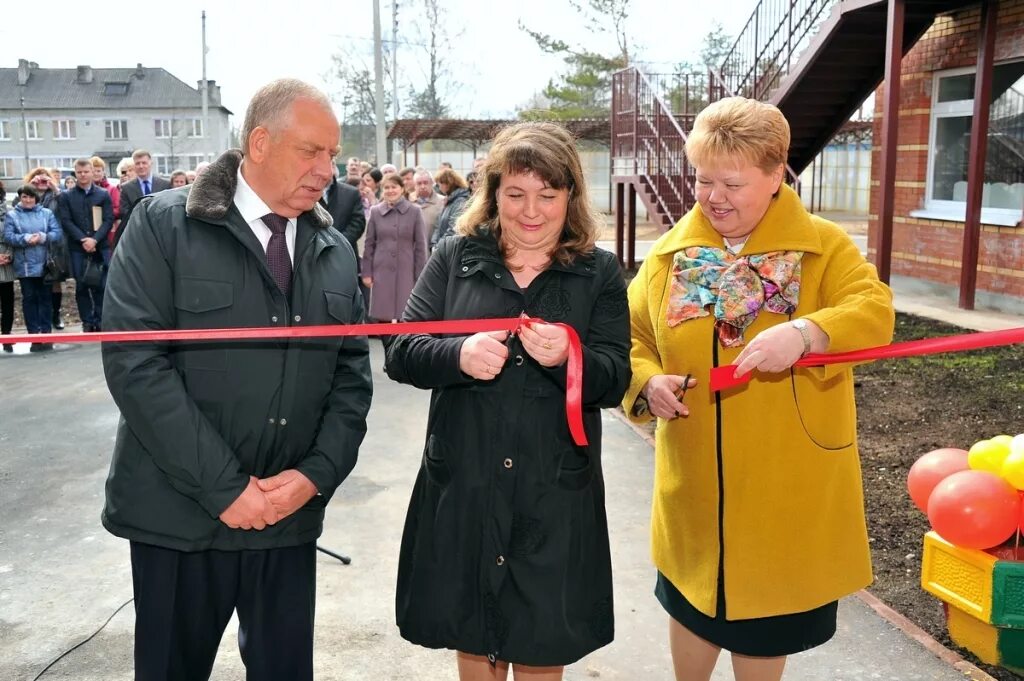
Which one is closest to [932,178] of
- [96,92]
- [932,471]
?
[932,471]

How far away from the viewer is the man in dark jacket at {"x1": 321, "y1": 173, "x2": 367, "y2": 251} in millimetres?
9672

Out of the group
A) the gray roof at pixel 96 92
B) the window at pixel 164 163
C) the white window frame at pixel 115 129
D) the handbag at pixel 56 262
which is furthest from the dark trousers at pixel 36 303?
the white window frame at pixel 115 129

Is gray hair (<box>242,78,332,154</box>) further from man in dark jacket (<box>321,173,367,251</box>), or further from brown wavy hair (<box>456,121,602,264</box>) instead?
man in dark jacket (<box>321,173,367,251</box>)

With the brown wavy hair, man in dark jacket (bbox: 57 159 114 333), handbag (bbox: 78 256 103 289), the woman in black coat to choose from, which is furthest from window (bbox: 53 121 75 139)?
the woman in black coat

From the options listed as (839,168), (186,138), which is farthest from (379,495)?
(186,138)

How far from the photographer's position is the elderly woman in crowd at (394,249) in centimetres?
955

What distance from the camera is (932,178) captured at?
12789 millimetres

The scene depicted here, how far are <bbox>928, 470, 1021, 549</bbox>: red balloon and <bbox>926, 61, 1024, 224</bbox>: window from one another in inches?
347

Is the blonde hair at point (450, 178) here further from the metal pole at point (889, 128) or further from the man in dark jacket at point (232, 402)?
the man in dark jacket at point (232, 402)

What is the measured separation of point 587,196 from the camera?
2.56m

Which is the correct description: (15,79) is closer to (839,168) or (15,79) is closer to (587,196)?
(839,168)

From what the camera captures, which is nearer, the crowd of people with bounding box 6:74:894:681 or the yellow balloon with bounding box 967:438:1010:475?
the crowd of people with bounding box 6:74:894:681

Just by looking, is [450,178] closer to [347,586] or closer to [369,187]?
[369,187]

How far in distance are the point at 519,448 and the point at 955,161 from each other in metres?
11.9
